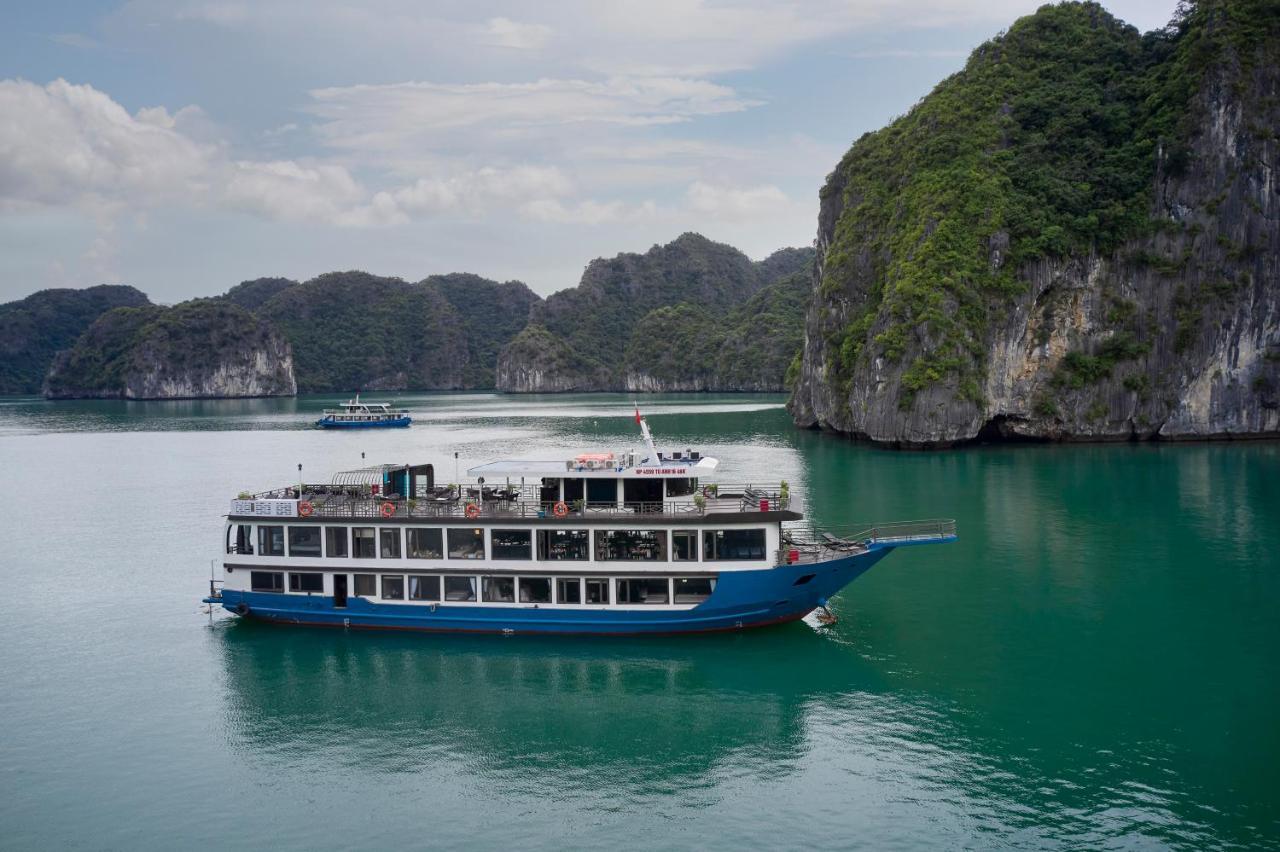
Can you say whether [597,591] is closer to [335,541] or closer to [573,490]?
[573,490]

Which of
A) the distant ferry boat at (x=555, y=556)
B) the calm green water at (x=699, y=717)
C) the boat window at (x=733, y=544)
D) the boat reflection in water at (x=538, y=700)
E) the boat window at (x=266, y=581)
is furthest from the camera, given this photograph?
the boat window at (x=266, y=581)

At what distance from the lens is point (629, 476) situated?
→ 25.5m

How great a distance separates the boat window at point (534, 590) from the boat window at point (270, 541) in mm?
6895

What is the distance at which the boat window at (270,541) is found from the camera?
26.7 metres

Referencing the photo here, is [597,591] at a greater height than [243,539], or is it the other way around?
[243,539]

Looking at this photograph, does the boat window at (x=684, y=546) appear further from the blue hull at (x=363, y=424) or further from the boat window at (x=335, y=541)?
the blue hull at (x=363, y=424)

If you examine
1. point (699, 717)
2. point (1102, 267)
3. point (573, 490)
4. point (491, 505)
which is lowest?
point (699, 717)

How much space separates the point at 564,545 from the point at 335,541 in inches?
248

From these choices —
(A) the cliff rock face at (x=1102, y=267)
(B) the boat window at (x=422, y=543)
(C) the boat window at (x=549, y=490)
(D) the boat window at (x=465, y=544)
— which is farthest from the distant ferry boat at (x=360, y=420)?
(C) the boat window at (x=549, y=490)

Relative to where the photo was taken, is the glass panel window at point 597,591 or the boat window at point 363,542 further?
the boat window at point 363,542

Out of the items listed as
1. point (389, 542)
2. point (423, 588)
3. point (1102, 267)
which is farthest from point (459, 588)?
point (1102, 267)

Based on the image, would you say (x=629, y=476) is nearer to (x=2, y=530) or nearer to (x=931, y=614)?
(x=931, y=614)

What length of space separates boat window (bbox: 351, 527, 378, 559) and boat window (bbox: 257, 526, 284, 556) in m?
2.18

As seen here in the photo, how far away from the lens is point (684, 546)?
974 inches
